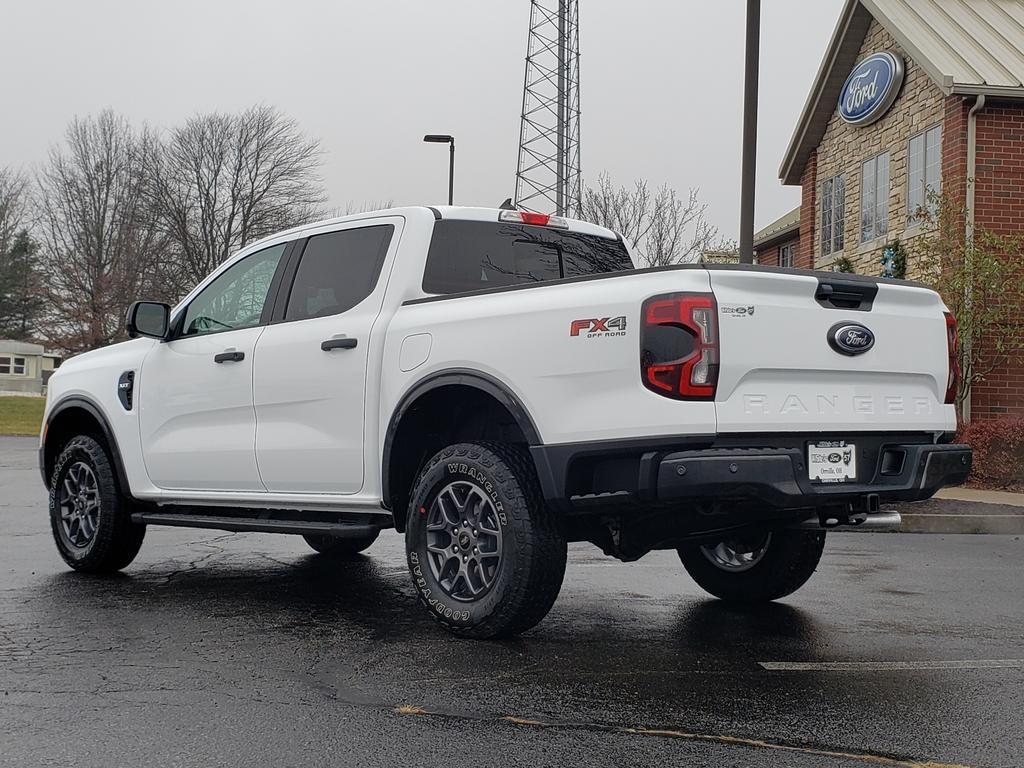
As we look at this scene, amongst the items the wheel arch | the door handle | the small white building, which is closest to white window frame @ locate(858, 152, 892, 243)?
the wheel arch

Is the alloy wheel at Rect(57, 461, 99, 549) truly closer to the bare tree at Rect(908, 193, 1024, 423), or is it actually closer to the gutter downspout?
the bare tree at Rect(908, 193, 1024, 423)

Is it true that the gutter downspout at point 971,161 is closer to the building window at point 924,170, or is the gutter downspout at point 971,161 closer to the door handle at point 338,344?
the building window at point 924,170

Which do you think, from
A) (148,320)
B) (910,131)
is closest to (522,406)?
(148,320)

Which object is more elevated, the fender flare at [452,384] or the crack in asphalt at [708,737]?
the fender flare at [452,384]

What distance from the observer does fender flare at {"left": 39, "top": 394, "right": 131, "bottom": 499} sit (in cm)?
731

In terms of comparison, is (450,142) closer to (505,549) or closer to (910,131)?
(910,131)

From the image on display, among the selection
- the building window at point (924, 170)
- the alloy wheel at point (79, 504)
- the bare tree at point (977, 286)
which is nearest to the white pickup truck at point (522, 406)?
the alloy wheel at point (79, 504)

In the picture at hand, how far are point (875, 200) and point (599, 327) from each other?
660 inches

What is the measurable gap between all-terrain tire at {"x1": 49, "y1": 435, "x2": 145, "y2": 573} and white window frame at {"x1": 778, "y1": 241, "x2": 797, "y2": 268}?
22.0 metres

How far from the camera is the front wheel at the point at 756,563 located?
6211mm

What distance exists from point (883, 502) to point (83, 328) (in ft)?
155

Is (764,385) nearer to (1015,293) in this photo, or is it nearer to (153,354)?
(153,354)

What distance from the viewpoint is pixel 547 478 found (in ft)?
16.1

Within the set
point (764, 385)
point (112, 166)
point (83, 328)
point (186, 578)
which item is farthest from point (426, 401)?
point (112, 166)
